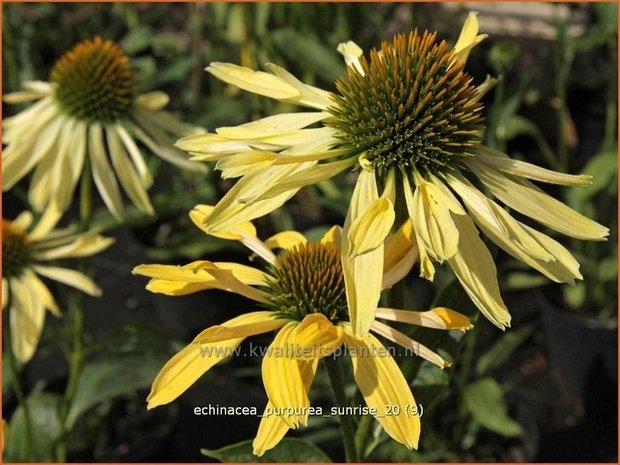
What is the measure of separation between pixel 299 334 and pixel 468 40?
26 cm

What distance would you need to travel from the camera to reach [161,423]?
125 cm

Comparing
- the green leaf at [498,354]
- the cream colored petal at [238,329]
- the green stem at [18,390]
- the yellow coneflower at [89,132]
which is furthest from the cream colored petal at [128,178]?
the green leaf at [498,354]

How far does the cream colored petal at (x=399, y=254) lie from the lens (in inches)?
21.4

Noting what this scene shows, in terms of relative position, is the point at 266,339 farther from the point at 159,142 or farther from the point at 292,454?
the point at 292,454

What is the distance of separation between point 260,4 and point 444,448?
91 cm

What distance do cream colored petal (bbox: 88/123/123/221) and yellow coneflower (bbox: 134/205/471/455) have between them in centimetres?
37

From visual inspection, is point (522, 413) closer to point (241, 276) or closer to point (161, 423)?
point (161, 423)

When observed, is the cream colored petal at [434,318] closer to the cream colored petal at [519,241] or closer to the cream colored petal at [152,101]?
the cream colored petal at [519,241]

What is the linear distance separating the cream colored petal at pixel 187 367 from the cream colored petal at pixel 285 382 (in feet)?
0.11

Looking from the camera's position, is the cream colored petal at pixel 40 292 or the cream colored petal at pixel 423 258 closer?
the cream colored petal at pixel 423 258

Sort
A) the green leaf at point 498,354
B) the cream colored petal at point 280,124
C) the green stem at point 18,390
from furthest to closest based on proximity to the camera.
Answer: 1. the green leaf at point 498,354
2. the green stem at point 18,390
3. the cream colored petal at point 280,124

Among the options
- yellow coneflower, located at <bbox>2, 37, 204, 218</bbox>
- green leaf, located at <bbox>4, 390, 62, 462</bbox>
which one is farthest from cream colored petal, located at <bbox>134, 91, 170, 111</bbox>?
green leaf, located at <bbox>4, 390, 62, 462</bbox>

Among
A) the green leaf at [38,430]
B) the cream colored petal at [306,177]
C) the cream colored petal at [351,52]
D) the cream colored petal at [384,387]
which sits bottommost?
the green leaf at [38,430]

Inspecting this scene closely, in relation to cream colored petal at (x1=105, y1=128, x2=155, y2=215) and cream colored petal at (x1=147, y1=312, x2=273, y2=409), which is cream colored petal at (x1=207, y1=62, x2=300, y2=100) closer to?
cream colored petal at (x1=147, y1=312, x2=273, y2=409)
